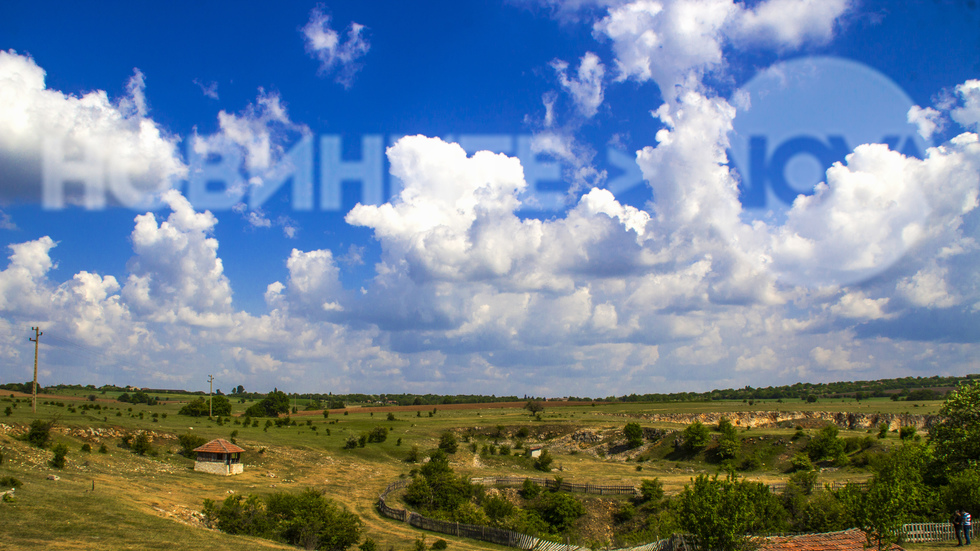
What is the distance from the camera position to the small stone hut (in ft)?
164

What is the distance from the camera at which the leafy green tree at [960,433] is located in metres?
34.4

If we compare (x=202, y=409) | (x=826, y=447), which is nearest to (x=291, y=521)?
(x=826, y=447)

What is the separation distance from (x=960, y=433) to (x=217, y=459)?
58593mm

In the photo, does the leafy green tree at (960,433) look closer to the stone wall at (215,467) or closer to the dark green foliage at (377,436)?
the stone wall at (215,467)

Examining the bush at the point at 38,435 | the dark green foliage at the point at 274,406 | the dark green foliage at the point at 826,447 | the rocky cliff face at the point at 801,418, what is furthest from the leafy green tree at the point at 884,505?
the dark green foliage at the point at 274,406

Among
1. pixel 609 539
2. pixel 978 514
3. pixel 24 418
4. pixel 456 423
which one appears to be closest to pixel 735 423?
pixel 456 423

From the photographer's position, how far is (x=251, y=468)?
56000 millimetres

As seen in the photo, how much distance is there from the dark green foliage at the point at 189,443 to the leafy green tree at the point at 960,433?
217 feet

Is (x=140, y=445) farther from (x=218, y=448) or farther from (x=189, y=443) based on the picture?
(x=218, y=448)

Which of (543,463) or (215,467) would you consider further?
(543,463)

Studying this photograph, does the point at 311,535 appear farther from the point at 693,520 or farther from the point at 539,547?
the point at 693,520

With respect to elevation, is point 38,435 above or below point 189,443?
above

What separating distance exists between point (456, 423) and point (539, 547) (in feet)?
276

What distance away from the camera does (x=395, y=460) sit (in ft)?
238
